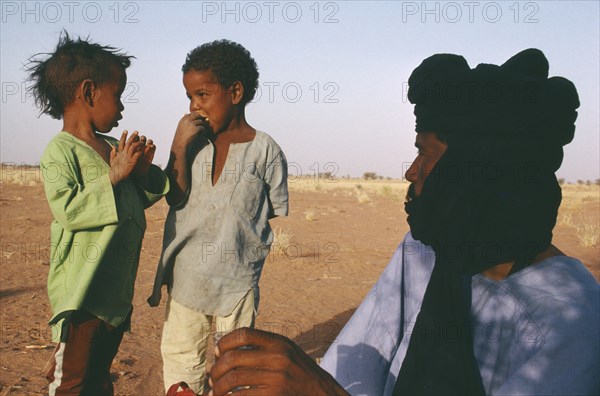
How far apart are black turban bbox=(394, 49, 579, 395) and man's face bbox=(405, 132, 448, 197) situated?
36 mm

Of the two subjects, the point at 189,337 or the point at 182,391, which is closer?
the point at 182,391

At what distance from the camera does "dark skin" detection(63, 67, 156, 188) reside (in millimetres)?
2973

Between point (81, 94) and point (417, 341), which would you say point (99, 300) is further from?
point (417, 341)

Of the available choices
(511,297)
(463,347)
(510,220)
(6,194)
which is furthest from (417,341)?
(6,194)

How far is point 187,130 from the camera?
10.1 ft

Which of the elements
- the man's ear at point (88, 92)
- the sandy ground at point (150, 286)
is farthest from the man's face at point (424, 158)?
the sandy ground at point (150, 286)

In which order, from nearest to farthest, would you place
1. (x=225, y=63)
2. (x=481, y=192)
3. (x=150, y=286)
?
(x=481, y=192)
(x=225, y=63)
(x=150, y=286)

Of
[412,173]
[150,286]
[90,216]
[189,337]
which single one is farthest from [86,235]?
[150,286]

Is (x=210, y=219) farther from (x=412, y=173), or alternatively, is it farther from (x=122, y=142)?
(x=412, y=173)

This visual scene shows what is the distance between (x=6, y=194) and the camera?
21578mm

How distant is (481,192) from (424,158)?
0.26 metres

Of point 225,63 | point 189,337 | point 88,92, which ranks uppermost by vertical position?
point 225,63

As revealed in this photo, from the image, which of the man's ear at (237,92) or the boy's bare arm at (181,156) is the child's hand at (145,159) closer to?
the boy's bare arm at (181,156)

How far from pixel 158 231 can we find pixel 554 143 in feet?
42.1
